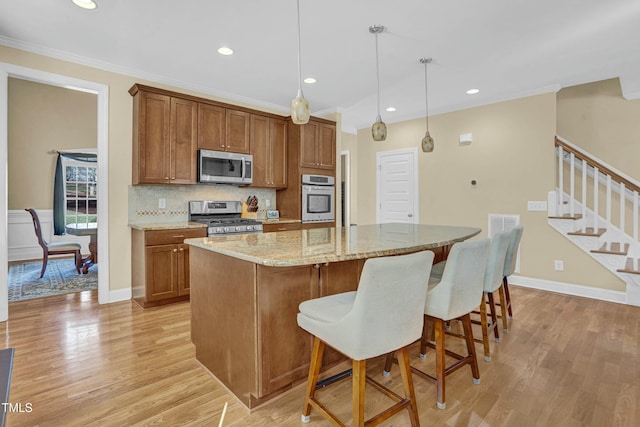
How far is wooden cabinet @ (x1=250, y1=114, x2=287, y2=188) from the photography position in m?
4.56

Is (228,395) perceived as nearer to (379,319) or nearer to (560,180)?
(379,319)

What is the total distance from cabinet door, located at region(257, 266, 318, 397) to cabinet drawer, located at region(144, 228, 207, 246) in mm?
2186

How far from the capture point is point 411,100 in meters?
4.79

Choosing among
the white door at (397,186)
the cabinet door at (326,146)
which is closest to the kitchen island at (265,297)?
the cabinet door at (326,146)

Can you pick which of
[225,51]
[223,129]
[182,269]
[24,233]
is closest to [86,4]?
[225,51]

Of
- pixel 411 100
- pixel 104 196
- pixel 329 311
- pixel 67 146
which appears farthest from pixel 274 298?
pixel 67 146

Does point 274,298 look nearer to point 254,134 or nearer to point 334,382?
→ point 334,382

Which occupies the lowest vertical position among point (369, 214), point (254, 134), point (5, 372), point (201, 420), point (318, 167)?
point (201, 420)

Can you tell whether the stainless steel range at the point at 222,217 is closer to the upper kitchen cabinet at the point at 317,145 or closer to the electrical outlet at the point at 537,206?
the upper kitchen cabinet at the point at 317,145

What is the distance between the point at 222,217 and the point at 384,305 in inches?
139

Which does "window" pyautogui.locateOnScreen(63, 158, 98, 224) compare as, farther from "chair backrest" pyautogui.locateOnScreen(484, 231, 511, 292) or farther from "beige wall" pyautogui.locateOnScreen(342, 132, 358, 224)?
"chair backrest" pyautogui.locateOnScreen(484, 231, 511, 292)

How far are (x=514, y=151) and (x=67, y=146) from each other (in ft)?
25.7

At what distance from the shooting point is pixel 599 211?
14.0 ft

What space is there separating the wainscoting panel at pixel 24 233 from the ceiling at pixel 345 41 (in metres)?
4.21
